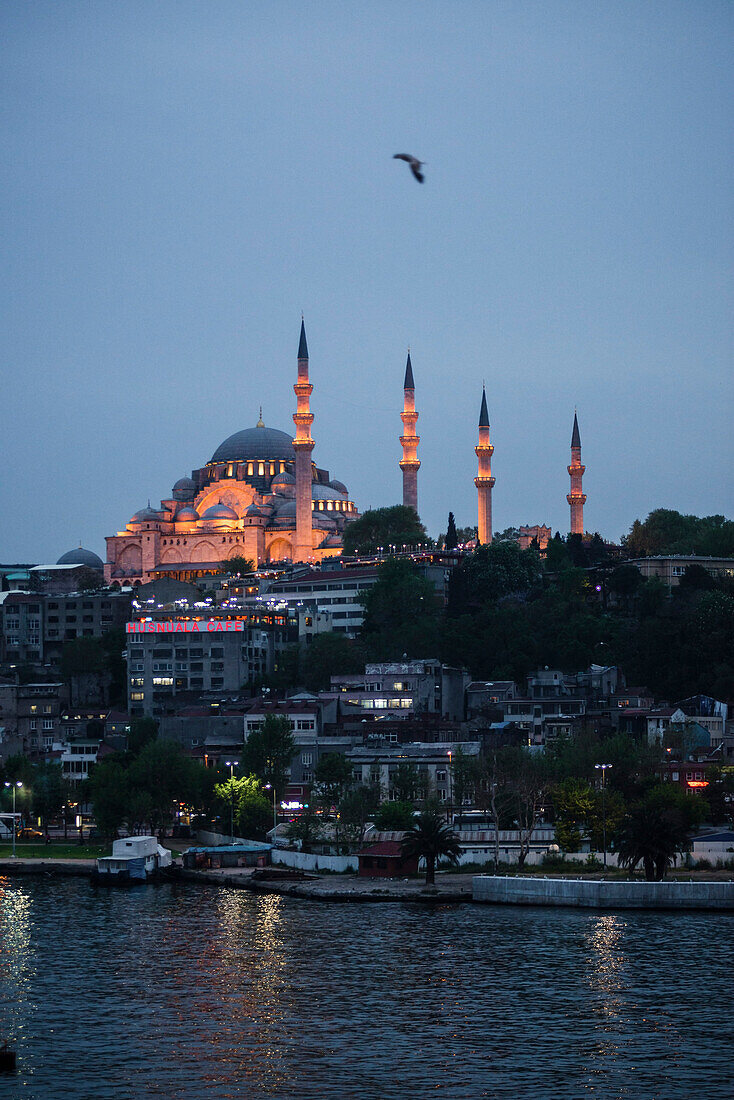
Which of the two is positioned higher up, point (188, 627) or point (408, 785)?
point (188, 627)

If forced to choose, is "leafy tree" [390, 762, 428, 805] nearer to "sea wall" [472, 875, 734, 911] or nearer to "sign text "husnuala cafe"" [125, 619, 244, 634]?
"sea wall" [472, 875, 734, 911]

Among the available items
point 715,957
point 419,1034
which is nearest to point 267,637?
point 715,957

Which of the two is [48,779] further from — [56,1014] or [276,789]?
[56,1014]

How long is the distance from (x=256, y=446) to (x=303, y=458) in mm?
20506

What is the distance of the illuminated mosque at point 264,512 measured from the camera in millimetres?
119938

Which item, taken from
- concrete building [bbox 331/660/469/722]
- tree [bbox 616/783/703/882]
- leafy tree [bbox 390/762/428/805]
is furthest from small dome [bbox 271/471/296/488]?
tree [bbox 616/783/703/882]

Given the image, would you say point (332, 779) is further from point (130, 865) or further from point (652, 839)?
point (652, 839)

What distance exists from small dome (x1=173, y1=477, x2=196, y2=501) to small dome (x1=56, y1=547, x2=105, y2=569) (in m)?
7.75

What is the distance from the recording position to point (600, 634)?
8838 centimetres

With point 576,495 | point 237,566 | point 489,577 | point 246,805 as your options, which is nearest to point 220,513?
point 237,566

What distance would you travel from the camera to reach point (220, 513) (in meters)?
127

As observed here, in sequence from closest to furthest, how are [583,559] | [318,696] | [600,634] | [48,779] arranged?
[48,779] < [318,696] < [600,634] < [583,559]

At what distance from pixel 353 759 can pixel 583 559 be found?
38197 mm

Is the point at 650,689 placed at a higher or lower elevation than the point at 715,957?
higher
